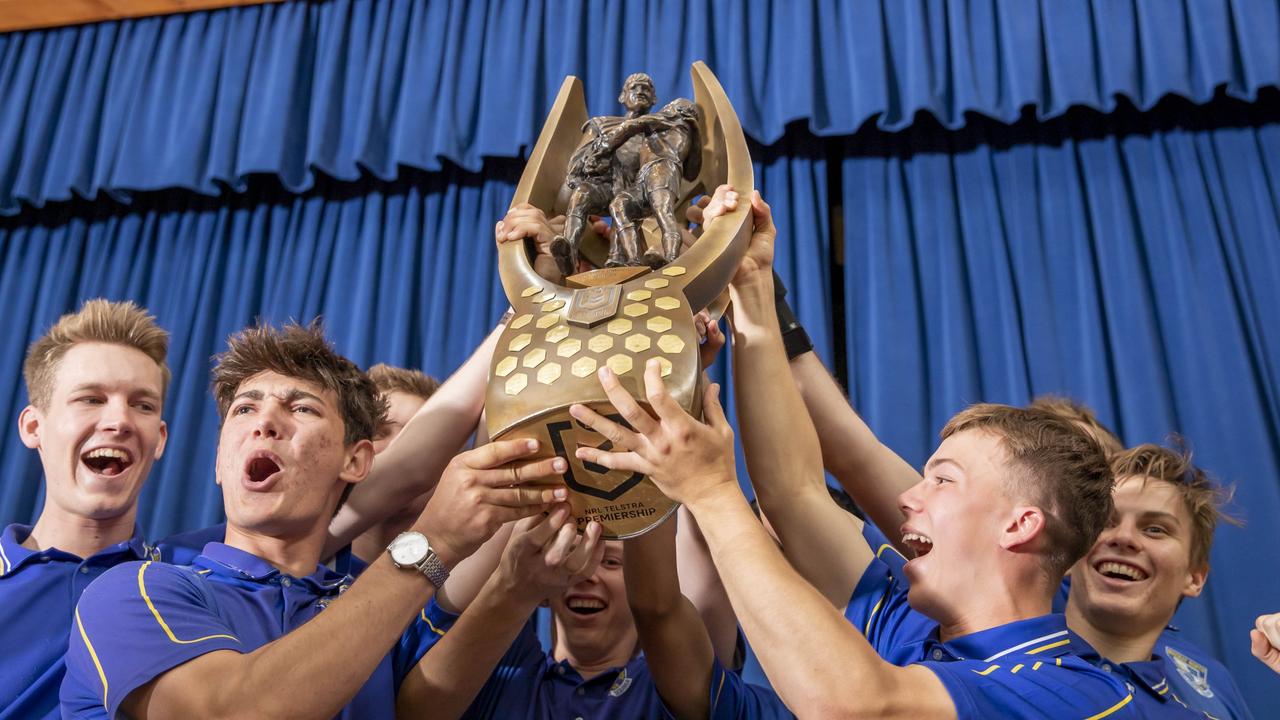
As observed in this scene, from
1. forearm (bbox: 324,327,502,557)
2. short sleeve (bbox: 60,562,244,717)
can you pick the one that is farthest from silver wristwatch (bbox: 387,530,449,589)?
forearm (bbox: 324,327,502,557)

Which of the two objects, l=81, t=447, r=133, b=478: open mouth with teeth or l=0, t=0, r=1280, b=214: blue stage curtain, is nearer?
l=81, t=447, r=133, b=478: open mouth with teeth

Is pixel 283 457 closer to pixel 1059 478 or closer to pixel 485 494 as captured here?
pixel 485 494

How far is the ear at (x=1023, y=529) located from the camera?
4.81ft

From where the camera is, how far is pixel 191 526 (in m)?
3.41

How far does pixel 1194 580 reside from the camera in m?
2.05

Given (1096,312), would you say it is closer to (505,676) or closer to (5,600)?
(505,676)

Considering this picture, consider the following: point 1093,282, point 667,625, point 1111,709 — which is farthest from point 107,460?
point 1093,282

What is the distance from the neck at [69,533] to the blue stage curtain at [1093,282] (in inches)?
78.7

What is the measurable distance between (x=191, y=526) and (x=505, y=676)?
80.5 inches

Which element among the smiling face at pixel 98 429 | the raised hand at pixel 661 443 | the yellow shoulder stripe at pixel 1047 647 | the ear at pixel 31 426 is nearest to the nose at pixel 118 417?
the smiling face at pixel 98 429

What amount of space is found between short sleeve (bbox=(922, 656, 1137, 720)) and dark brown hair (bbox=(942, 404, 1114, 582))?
0.20 m

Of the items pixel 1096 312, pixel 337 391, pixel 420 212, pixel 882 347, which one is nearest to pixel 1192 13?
pixel 1096 312

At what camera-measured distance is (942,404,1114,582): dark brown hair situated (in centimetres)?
150

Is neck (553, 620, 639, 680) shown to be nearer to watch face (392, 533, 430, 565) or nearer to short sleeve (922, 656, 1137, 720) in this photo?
watch face (392, 533, 430, 565)
